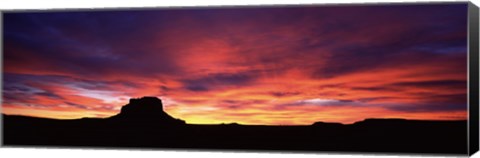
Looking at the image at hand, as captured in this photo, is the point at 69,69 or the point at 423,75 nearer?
the point at 423,75

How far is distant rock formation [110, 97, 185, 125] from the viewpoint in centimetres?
1286

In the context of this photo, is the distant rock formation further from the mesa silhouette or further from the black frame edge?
the black frame edge

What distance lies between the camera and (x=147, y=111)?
506 inches

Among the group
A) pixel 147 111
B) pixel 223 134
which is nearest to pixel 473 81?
pixel 223 134

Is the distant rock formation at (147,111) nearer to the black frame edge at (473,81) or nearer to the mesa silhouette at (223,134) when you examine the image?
the mesa silhouette at (223,134)

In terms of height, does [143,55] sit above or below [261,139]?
above

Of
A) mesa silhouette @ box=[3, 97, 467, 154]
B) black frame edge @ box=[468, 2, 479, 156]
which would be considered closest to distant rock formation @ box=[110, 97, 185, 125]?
mesa silhouette @ box=[3, 97, 467, 154]

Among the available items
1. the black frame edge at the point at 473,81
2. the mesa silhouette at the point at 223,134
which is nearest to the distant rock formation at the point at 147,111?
the mesa silhouette at the point at 223,134

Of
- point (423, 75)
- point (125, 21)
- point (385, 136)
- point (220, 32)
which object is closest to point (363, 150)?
point (385, 136)

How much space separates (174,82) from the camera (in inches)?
502

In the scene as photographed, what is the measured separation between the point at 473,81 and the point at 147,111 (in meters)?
3.79

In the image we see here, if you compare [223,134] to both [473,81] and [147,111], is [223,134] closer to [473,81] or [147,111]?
[147,111]

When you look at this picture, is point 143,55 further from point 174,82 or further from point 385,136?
point 385,136

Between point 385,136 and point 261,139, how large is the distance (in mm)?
1443
